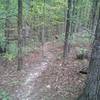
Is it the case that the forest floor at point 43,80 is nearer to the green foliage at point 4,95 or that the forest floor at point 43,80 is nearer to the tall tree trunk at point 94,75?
the green foliage at point 4,95

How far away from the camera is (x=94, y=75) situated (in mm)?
6262

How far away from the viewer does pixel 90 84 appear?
21.1ft

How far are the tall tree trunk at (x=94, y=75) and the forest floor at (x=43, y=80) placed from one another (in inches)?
48.7

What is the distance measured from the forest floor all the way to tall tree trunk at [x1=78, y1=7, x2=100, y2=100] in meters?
1.24

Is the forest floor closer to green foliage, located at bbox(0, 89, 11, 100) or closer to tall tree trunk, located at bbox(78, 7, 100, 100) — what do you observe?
green foliage, located at bbox(0, 89, 11, 100)

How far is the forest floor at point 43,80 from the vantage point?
321 inches

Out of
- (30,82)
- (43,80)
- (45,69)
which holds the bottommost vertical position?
(30,82)

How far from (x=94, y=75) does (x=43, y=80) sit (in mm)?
3858

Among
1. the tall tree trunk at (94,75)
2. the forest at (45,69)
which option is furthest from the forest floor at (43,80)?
the tall tree trunk at (94,75)

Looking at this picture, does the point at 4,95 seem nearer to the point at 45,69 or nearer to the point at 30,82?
the point at 30,82

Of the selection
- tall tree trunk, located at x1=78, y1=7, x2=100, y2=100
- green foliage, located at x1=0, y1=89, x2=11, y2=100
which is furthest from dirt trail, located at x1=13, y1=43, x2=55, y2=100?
tall tree trunk, located at x1=78, y1=7, x2=100, y2=100

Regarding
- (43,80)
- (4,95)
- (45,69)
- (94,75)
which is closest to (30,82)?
(43,80)

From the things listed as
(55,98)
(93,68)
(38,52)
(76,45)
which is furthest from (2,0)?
(93,68)

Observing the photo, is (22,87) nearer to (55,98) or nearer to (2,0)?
(55,98)
